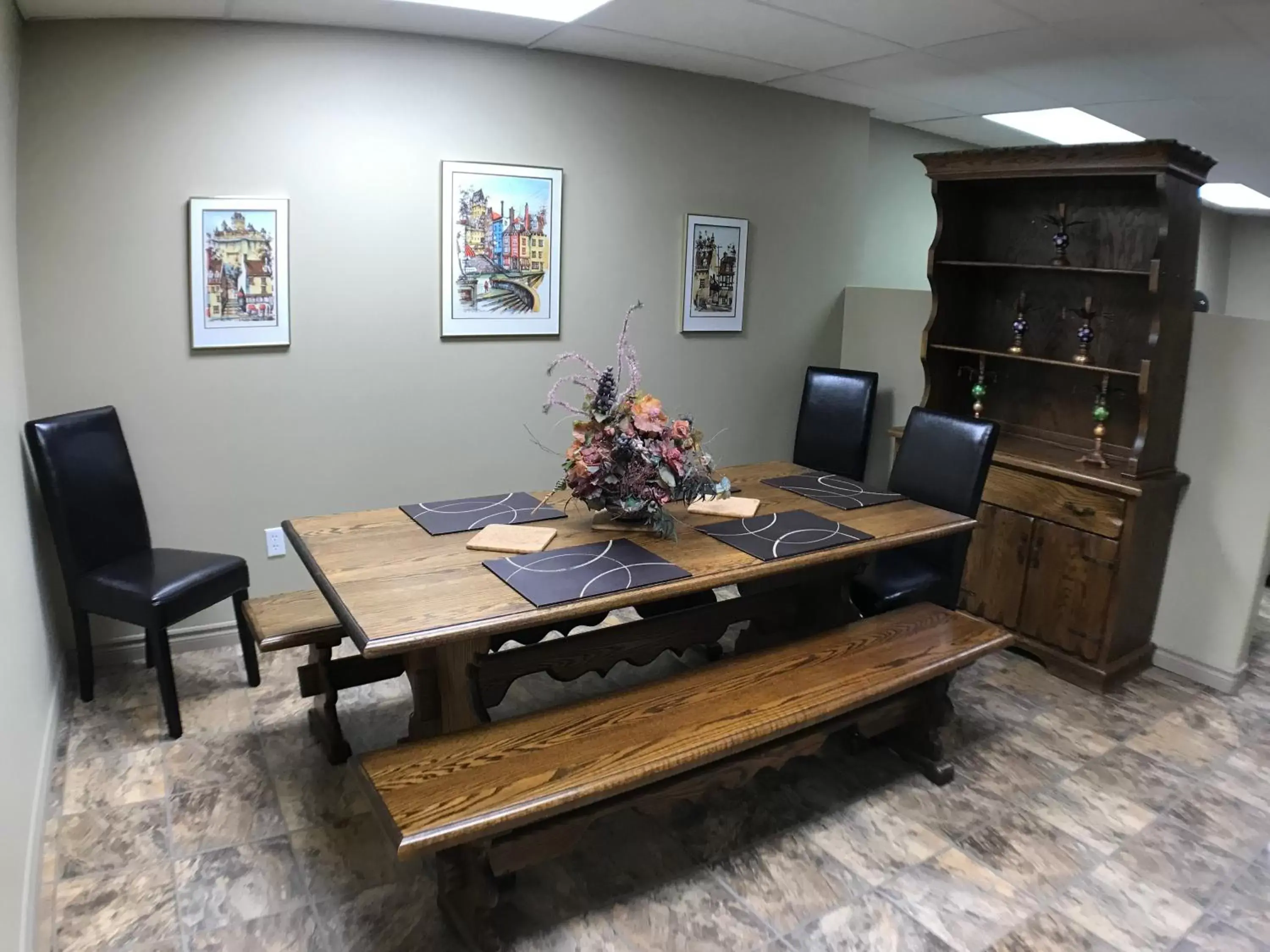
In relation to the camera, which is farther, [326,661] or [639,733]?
[326,661]

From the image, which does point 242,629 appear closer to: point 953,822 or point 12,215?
point 12,215

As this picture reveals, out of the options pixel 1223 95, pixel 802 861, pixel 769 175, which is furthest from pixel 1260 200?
pixel 802 861

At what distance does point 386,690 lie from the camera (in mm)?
3178

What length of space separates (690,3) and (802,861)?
276cm

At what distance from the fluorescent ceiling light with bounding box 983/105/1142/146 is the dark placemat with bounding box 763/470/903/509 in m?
2.51

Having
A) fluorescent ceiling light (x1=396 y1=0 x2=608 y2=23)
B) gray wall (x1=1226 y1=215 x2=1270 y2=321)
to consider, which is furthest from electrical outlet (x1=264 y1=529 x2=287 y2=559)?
gray wall (x1=1226 y1=215 x2=1270 y2=321)

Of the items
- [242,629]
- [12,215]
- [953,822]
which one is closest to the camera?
[953,822]

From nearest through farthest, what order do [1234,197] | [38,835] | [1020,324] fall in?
[38,835] < [1020,324] < [1234,197]

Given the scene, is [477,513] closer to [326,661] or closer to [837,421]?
[326,661]

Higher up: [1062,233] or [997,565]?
[1062,233]

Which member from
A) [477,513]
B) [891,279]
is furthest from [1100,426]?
[477,513]

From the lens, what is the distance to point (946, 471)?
124 inches

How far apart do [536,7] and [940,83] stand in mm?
1938

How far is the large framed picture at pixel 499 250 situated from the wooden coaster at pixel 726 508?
4.69ft
